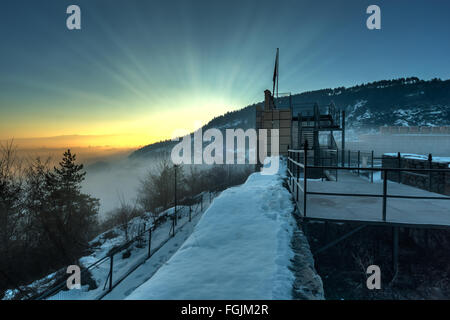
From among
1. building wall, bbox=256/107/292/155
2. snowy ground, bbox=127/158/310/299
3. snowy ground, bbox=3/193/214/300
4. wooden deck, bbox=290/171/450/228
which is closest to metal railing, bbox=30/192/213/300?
snowy ground, bbox=3/193/214/300

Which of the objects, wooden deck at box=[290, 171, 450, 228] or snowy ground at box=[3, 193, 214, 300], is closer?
wooden deck at box=[290, 171, 450, 228]

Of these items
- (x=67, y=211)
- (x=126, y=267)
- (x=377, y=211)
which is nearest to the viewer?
(x=377, y=211)

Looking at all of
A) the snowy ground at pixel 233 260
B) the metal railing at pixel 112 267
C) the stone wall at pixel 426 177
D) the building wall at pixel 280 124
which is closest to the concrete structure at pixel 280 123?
the building wall at pixel 280 124

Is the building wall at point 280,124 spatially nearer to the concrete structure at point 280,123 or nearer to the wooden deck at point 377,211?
the concrete structure at point 280,123

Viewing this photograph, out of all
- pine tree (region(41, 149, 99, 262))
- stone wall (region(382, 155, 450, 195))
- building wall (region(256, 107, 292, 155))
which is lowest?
pine tree (region(41, 149, 99, 262))

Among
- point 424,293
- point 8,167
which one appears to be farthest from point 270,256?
point 8,167

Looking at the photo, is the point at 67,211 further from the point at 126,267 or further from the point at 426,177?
the point at 426,177

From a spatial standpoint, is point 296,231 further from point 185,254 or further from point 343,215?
point 185,254

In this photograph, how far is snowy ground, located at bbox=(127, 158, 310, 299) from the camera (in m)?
2.06

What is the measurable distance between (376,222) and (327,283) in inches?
73.1

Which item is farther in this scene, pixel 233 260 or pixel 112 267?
pixel 112 267

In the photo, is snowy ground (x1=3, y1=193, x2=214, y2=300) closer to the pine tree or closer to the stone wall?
the pine tree

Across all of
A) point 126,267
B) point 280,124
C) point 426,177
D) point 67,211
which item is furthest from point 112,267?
point 67,211

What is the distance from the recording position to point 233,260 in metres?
2.68
